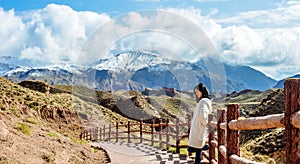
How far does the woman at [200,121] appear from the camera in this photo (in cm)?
743

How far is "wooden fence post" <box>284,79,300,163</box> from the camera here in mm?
3475

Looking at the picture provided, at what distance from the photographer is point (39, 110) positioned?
124 ft

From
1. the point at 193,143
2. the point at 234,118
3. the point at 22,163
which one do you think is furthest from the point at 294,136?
the point at 22,163

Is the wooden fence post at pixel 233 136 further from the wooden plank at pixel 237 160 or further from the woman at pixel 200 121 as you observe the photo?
the woman at pixel 200 121

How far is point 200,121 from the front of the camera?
24.6 ft

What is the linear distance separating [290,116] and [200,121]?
3.96 metres

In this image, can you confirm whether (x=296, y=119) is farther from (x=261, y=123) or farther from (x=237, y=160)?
(x=237, y=160)

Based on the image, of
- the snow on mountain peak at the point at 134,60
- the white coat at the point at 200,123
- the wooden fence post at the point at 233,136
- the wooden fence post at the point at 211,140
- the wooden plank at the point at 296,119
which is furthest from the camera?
the snow on mountain peak at the point at 134,60

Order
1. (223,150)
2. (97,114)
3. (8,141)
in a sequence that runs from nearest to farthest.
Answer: (223,150), (8,141), (97,114)

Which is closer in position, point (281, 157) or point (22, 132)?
point (22, 132)

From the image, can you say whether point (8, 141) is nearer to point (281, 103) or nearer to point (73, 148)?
point (73, 148)

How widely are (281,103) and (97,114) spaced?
2510cm

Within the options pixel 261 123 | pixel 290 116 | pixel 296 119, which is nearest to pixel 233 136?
pixel 261 123

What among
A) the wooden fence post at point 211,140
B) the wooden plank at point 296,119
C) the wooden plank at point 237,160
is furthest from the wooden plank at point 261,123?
the wooden fence post at point 211,140
